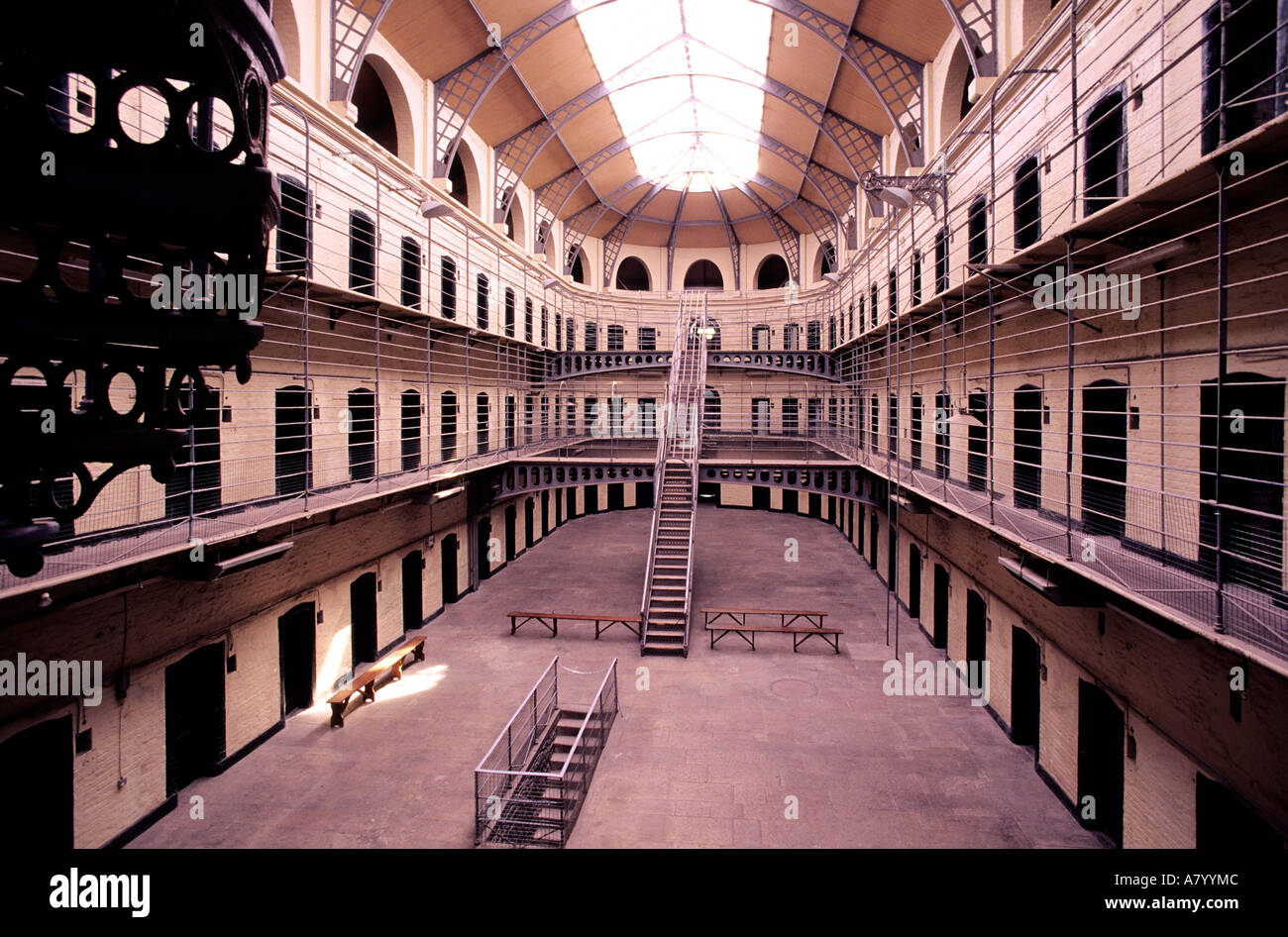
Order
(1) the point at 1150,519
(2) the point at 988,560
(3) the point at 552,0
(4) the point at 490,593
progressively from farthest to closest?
(4) the point at 490,593, (3) the point at 552,0, (2) the point at 988,560, (1) the point at 1150,519

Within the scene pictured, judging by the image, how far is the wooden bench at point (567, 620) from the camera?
12244 millimetres

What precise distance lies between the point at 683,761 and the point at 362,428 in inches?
293

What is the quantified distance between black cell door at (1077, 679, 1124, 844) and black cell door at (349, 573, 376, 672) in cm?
1006

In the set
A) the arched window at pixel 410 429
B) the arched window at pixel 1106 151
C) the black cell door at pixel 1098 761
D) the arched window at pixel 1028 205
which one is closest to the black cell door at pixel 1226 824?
the black cell door at pixel 1098 761

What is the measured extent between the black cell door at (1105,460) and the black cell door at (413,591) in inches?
424

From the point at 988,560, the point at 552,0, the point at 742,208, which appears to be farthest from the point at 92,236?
the point at 742,208

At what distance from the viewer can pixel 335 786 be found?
24.7ft

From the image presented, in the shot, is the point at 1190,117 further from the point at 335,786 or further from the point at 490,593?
the point at 490,593

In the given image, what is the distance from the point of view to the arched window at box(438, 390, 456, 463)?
14.1 meters

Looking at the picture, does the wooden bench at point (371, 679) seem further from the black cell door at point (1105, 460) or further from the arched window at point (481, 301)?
the black cell door at point (1105, 460)

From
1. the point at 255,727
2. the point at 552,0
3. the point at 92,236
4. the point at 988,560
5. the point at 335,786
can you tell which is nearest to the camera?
the point at 92,236

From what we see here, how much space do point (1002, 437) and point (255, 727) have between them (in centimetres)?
1055

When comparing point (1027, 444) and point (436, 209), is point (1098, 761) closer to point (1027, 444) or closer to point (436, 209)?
point (1027, 444)

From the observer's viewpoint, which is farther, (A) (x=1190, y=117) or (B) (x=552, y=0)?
(B) (x=552, y=0)
